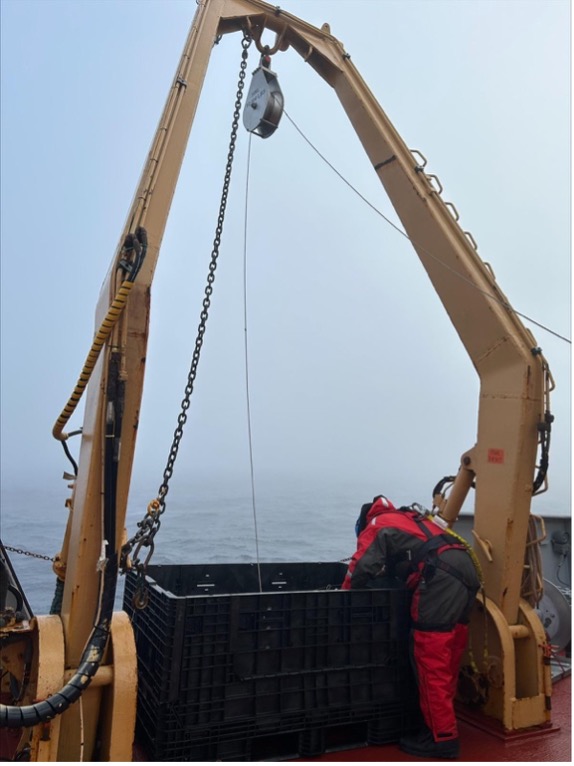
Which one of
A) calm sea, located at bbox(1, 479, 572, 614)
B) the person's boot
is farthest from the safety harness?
calm sea, located at bbox(1, 479, 572, 614)

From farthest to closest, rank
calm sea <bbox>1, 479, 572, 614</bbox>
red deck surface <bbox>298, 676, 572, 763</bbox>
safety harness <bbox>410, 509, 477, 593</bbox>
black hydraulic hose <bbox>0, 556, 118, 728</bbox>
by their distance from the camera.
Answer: calm sea <bbox>1, 479, 572, 614</bbox> < safety harness <bbox>410, 509, 477, 593</bbox> < red deck surface <bbox>298, 676, 572, 763</bbox> < black hydraulic hose <bbox>0, 556, 118, 728</bbox>

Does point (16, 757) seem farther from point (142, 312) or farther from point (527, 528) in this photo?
point (527, 528)

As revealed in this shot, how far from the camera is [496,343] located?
4.64 metres

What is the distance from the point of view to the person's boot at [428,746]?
12.1ft

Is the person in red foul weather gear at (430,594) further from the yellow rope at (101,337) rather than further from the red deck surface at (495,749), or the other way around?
the yellow rope at (101,337)

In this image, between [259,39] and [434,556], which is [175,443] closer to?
[434,556]

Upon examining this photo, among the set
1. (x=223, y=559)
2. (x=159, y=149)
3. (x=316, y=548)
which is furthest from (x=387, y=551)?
(x=316, y=548)

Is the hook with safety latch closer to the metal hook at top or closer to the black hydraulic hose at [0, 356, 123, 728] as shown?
the metal hook at top

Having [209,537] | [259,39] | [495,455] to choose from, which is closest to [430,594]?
[495,455]

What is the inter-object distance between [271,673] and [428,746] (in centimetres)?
118

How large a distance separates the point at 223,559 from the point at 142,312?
1281cm

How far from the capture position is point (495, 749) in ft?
12.8

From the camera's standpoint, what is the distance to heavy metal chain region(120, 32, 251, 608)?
3.04 meters

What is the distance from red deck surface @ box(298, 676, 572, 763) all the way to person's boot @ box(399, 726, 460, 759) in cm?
4
